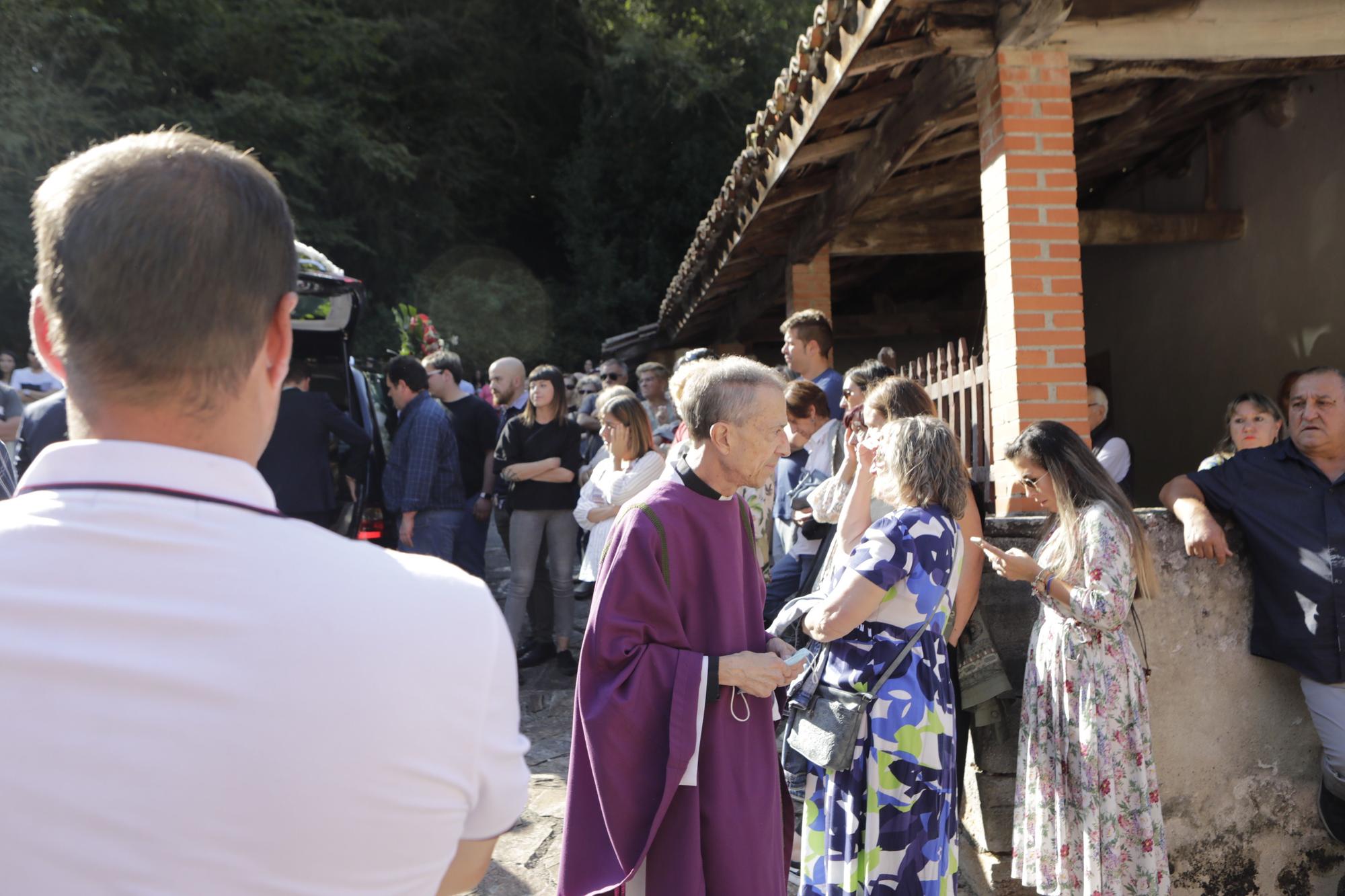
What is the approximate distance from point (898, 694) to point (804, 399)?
79.5 inches

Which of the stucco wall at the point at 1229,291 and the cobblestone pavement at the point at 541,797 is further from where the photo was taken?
the stucco wall at the point at 1229,291

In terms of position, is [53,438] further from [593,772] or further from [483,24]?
[483,24]

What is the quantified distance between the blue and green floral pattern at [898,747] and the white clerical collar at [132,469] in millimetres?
2418

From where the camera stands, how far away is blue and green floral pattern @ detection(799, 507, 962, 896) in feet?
10.3

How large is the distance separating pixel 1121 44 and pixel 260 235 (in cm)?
508

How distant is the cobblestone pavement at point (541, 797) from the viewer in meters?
4.07

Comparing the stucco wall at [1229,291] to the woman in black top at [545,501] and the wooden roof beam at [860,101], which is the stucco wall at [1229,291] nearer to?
the wooden roof beam at [860,101]

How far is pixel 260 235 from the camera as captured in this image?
99 centimetres

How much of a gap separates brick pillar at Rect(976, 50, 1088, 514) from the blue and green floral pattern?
184cm

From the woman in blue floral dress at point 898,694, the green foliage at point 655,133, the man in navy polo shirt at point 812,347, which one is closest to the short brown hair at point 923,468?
the woman in blue floral dress at point 898,694

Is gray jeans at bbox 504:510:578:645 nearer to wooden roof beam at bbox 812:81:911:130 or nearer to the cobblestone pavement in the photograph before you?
the cobblestone pavement

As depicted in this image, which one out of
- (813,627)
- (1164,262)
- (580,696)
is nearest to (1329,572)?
(813,627)

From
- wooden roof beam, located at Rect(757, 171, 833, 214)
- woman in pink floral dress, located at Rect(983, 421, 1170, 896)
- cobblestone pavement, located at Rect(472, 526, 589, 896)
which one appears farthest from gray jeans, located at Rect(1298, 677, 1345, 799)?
wooden roof beam, located at Rect(757, 171, 833, 214)

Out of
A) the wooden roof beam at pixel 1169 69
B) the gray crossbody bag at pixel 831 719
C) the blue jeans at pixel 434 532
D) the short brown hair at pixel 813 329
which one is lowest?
the gray crossbody bag at pixel 831 719
